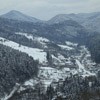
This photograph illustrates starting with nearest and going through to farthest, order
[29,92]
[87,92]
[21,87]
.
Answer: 1. [87,92]
2. [29,92]
3. [21,87]

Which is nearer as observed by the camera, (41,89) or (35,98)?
(35,98)

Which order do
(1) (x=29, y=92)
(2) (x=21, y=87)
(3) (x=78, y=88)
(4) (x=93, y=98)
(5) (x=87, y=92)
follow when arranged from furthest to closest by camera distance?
(2) (x=21, y=87)
(1) (x=29, y=92)
(3) (x=78, y=88)
(5) (x=87, y=92)
(4) (x=93, y=98)

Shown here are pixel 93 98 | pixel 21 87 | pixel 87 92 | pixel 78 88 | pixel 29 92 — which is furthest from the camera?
pixel 21 87

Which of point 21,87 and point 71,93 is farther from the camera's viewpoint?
point 21,87

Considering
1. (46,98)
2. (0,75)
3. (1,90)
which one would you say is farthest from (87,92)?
(0,75)


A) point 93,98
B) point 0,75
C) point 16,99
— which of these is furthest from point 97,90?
point 0,75

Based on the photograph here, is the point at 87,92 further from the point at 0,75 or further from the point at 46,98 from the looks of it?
the point at 0,75

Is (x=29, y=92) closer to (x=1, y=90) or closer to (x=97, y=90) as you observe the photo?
(x=1, y=90)

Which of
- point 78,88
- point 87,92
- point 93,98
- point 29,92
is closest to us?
point 93,98
